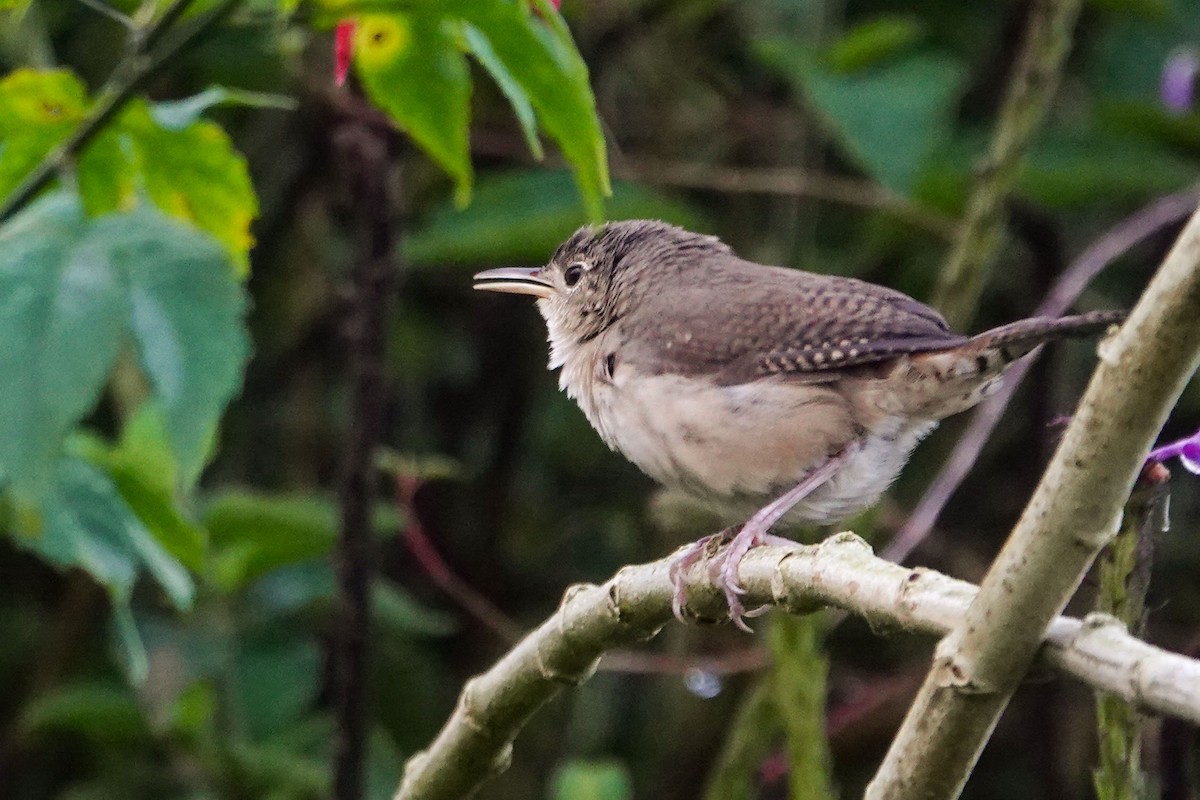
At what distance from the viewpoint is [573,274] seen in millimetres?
3629

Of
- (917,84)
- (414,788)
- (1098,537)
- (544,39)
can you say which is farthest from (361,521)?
(1098,537)

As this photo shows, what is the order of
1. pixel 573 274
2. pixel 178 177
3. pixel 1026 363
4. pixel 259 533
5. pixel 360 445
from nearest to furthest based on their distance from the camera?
pixel 178 177, pixel 1026 363, pixel 360 445, pixel 573 274, pixel 259 533

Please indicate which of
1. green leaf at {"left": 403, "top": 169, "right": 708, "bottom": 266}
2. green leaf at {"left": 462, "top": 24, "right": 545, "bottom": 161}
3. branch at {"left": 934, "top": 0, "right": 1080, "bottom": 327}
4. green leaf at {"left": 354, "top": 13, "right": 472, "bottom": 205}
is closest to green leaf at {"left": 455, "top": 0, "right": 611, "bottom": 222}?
green leaf at {"left": 462, "top": 24, "right": 545, "bottom": 161}

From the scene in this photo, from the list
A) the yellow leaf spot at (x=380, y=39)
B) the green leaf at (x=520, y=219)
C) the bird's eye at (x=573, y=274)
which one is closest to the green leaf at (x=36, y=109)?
the yellow leaf spot at (x=380, y=39)

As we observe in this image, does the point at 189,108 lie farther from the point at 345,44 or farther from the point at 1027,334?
the point at 1027,334

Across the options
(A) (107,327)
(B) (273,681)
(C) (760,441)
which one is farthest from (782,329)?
(B) (273,681)

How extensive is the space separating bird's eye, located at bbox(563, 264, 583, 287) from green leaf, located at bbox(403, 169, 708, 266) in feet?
2.56

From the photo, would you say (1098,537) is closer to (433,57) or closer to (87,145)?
(433,57)

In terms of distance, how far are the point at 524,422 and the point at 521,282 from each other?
6.66 feet

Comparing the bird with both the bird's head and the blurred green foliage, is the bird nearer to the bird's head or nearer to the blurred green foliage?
the bird's head

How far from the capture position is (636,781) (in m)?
5.59

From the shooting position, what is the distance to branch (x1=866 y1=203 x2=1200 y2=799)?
45.1 inches

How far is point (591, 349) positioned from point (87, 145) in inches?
56.5

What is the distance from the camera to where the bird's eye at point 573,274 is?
3607mm
